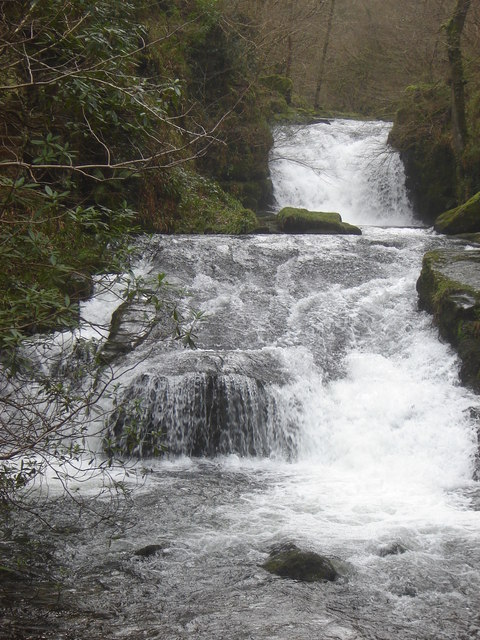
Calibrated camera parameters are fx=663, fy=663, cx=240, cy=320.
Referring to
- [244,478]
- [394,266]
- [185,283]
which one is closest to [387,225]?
[394,266]

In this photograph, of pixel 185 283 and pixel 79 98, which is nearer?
pixel 79 98

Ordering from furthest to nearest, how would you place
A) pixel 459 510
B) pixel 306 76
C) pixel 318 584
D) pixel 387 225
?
1. pixel 306 76
2. pixel 387 225
3. pixel 459 510
4. pixel 318 584

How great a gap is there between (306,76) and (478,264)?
19.9 metres

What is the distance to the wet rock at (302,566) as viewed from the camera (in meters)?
4.79

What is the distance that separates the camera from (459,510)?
20.6ft

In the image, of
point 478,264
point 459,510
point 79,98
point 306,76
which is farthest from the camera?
point 306,76

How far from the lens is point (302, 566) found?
191 inches

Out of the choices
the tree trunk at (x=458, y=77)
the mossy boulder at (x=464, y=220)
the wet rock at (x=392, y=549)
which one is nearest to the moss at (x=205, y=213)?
the mossy boulder at (x=464, y=220)

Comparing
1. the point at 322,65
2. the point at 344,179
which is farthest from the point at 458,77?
the point at 322,65

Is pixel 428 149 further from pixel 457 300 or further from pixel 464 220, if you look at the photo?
pixel 457 300

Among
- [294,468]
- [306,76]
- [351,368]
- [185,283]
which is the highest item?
[306,76]

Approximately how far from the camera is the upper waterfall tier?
18.8 meters

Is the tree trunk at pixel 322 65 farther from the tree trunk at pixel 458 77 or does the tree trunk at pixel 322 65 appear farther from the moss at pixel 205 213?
the moss at pixel 205 213

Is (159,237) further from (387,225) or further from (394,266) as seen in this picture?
(387,225)
